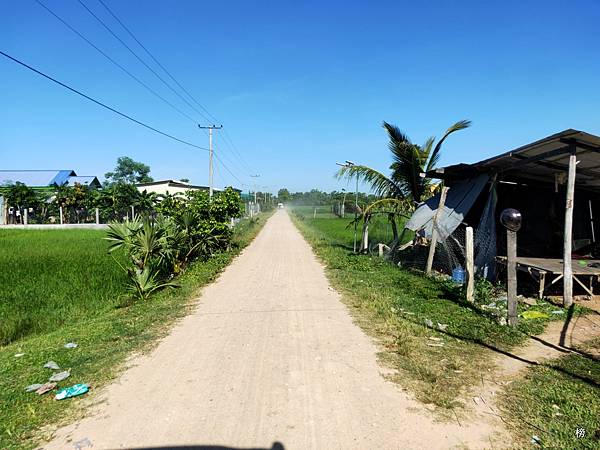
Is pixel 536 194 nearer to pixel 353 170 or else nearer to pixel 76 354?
pixel 353 170

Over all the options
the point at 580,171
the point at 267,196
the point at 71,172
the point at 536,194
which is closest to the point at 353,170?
the point at 536,194

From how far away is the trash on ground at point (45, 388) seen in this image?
3.86 m

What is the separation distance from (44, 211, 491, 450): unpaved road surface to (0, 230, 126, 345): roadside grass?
2675mm

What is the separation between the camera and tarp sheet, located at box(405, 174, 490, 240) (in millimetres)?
9695

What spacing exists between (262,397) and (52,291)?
273 inches

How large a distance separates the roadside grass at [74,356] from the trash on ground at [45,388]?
0.21 feet

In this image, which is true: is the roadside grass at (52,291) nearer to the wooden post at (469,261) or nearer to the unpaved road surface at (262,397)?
the unpaved road surface at (262,397)

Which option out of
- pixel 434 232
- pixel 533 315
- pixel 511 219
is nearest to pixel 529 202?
pixel 434 232

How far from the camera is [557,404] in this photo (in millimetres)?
3527

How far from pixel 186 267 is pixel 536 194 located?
33.6 feet

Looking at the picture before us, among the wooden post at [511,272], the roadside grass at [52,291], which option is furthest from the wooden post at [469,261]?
the roadside grass at [52,291]

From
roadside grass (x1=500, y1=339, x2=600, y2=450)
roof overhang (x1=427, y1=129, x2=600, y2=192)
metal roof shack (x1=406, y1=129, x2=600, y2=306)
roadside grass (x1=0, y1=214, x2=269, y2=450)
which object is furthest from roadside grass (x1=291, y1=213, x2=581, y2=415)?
roadside grass (x1=0, y1=214, x2=269, y2=450)

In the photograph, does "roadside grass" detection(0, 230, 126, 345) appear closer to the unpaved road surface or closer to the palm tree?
the unpaved road surface

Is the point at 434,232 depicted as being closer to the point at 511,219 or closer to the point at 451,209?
the point at 451,209
